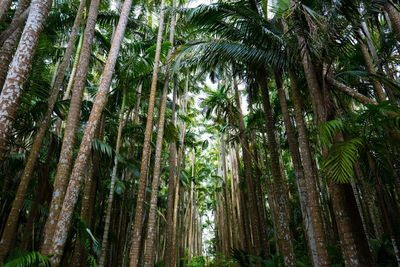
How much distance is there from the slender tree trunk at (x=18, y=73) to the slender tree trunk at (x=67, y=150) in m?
0.93

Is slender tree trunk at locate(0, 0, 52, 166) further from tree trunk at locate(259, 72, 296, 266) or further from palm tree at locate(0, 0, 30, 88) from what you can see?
tree trunk at locate(259, 72, 296, 266)

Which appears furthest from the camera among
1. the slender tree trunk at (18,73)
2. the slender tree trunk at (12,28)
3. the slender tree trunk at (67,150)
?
the slender tree trunk at (12,28)

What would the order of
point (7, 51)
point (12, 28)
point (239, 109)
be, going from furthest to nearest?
point (239, 109)
point (12, 28)
point (7, 51)

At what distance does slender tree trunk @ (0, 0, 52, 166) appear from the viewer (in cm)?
309

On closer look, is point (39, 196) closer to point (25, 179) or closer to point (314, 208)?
point (25, 179)

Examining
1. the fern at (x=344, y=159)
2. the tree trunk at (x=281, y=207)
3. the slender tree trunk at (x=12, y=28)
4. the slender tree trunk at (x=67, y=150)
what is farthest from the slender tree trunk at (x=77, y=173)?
the tree trunk at (x=281, y=207)

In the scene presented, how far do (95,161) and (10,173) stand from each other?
268 centimetres

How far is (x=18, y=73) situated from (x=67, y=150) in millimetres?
1460

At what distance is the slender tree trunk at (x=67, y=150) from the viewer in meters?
3.81

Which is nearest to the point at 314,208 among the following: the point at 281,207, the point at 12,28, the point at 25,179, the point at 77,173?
the point at 281,207

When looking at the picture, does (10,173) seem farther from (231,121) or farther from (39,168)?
(231,121)

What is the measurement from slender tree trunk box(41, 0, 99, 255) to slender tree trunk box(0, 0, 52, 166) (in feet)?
3.05

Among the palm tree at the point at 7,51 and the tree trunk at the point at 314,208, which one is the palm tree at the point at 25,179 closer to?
the palm tree at the point at 7,51

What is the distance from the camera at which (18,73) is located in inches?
130
